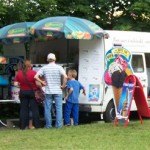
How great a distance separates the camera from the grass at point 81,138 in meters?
8.43

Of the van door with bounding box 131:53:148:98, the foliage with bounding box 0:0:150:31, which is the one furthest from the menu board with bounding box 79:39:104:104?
the foliage with bounding box 0:0:150:31

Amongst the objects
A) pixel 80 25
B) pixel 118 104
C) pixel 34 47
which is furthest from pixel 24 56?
pixel 118 104

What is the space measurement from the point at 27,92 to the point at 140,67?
145 inches

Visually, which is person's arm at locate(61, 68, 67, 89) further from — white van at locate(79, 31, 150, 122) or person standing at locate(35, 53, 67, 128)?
white van at locate(79, 31, 150, 122)

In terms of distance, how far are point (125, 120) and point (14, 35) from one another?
3.90 meters

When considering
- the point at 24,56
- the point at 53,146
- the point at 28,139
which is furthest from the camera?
the point at 24,56

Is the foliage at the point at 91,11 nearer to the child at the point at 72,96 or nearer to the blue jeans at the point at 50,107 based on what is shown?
the child at the point at 72,96

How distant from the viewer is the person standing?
1103cm

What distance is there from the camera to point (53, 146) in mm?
8469

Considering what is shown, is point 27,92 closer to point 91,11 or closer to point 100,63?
point 100,63

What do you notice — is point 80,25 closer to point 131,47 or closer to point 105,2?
point 131,47

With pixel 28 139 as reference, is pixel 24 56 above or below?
above

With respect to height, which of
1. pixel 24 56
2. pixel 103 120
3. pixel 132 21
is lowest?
pixel 103 120

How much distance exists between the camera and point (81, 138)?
932 cm
